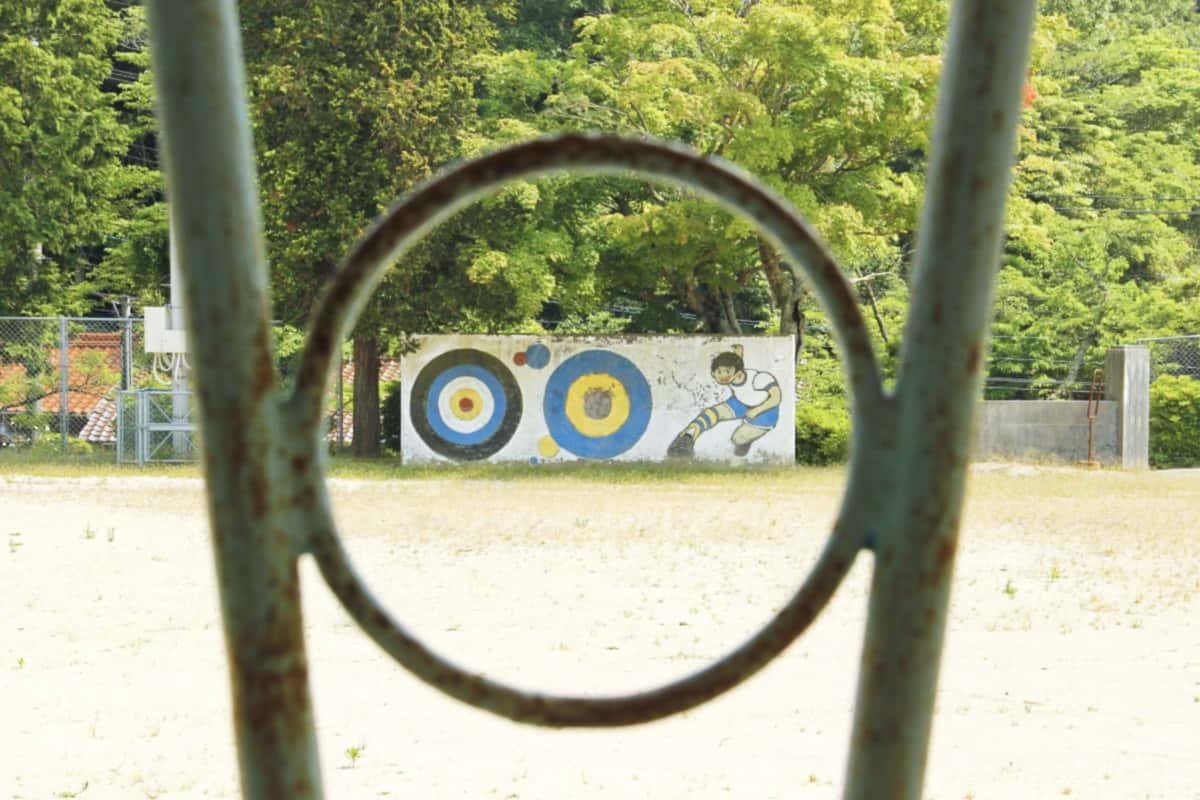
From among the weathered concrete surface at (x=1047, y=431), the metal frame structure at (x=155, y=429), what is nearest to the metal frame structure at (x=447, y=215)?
the metal frame structure at (x=155, y=429)

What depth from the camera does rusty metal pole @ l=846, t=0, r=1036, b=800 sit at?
0.88m

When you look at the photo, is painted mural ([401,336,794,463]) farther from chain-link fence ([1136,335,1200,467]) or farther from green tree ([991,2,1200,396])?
chain-link fence ([1136,335,1200,467])

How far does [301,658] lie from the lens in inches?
35.9

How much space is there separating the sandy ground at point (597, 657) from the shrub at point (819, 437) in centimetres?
672

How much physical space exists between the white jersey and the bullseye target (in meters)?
2.67

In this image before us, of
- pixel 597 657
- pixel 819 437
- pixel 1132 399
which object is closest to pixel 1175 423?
pixel 1132 399

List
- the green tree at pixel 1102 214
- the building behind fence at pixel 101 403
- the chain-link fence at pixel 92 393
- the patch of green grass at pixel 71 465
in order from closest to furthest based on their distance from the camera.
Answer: the patch of green grass at pixel 71 465, the chain-link fence at pixel 92 393, the building behind fence at pixel 101 403, the green tree at pixel 1102 214

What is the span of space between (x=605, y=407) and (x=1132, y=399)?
696cm

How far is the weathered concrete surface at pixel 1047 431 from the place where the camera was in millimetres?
19281

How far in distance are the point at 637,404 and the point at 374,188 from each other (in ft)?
13.3

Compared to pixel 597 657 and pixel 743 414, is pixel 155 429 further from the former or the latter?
pixel 597 657

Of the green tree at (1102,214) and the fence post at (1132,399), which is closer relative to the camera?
the fence post at (1132,399)

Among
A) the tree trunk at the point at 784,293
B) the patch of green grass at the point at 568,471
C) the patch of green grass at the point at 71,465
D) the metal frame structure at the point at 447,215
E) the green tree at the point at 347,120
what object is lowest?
the patch of green grass at the point at 568,471

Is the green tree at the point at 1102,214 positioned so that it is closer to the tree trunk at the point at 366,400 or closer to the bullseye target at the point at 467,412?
the bullseye target at the point at 467,412
